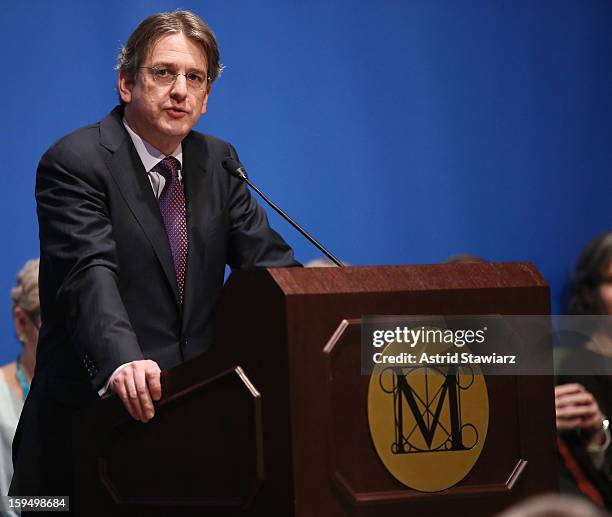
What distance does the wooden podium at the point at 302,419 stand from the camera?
156 centimetres

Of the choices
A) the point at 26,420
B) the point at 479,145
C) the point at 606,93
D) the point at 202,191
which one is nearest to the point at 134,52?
the point at 202,191

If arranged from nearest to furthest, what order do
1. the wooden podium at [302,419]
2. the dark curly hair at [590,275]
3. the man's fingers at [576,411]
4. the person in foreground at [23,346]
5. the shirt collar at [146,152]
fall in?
the wooden podium at [302,419] → the man's fingers at [576,411] → the shirt collar at [146,152] → the dark curly hair at [590,275] → the person in foreground at [23,346]

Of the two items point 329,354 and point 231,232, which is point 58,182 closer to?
point 231,232

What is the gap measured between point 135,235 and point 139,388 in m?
0.38

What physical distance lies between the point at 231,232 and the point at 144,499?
2.12ft

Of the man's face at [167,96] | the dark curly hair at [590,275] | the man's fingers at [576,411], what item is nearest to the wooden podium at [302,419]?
the man's fingers at [576,411]

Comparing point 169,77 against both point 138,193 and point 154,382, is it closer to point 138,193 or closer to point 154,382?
point 138,193

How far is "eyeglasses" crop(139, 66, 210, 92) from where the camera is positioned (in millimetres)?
2100

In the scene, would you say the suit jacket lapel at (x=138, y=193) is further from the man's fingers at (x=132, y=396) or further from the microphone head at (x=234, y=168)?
the man's fingers at (x=132, y=396)

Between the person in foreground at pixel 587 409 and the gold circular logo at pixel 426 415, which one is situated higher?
the gold circular logo at pixel 426 415

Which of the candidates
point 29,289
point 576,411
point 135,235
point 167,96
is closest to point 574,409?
point 576,411

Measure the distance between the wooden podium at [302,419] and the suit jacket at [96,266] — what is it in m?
0.23

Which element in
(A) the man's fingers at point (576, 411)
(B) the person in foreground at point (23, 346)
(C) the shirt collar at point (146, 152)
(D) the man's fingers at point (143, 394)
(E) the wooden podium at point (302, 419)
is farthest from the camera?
(B) the person in foreground at point (23, 346)

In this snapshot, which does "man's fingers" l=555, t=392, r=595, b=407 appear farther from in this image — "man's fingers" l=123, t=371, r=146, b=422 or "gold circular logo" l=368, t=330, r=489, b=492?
"man's fingers" l=123, t=371, r=146, b=422
